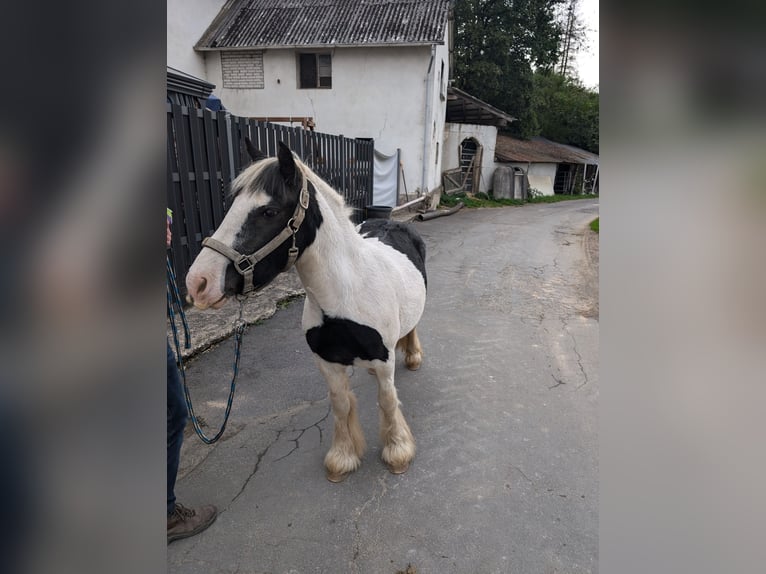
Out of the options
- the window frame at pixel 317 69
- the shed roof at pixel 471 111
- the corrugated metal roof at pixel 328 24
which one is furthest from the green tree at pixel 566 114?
the window frame at pixel 317 69

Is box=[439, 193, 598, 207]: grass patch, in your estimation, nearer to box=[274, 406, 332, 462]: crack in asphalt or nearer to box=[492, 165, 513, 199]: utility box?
box=[492, 165, 513, 199]: utility box

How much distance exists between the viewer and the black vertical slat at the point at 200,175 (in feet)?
15.0

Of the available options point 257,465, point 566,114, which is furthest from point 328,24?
point 566,114

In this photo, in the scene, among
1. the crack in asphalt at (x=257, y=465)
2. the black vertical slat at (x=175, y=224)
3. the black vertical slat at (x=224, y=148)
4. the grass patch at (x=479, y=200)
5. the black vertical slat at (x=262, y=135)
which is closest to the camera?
the crack in asphalt at (x=257, y=465)

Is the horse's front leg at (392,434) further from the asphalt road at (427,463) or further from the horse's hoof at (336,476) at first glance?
the horse's hoof at (336,476)

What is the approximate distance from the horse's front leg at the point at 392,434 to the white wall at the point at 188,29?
12.2 meters

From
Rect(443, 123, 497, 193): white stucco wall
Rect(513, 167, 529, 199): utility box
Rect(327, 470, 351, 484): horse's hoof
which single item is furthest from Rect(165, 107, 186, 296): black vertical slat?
Rect(513, 167, 529, 199): utility box

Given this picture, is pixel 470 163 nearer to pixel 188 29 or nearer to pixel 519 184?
pixel 519 184

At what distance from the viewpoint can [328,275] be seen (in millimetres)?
1979

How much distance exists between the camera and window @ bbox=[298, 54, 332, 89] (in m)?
12.2
